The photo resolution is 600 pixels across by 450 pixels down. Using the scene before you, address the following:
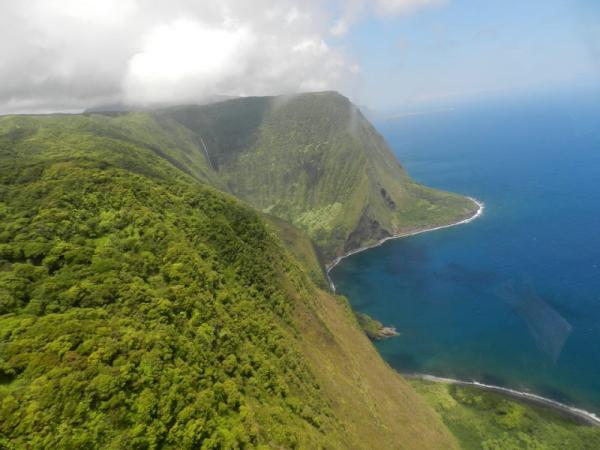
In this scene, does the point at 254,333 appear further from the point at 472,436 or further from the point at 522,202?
the point at 522,202

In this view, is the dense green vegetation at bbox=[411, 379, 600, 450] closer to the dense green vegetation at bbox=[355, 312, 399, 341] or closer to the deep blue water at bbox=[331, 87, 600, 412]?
the deep blue water at bbox=[331, 87, 600, 412]

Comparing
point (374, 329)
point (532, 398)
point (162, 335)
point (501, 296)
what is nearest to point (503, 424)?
point (532, 398)

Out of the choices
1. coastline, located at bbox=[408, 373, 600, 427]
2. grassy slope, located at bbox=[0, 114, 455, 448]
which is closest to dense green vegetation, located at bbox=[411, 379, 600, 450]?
coastline, located at bbox=[408, 373, 600, 427]

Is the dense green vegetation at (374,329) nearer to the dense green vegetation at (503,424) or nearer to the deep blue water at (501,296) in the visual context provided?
the deep blue water at (501,296)

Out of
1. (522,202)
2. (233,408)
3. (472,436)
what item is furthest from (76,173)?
(522,202)

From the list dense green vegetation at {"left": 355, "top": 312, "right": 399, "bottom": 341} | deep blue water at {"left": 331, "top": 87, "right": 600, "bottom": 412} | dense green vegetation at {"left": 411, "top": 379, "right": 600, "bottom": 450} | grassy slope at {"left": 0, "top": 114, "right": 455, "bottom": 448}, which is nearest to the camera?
grassy slope at {"left": 0, "top": 114, "right": 455, "bottom": 448}

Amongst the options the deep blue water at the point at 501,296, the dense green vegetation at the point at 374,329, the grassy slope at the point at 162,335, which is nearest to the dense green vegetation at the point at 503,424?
the grassy slope at the point at 162,335

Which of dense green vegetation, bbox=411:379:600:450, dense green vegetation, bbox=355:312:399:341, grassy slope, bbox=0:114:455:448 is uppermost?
grassy slope, bbox=0:114:455:448
